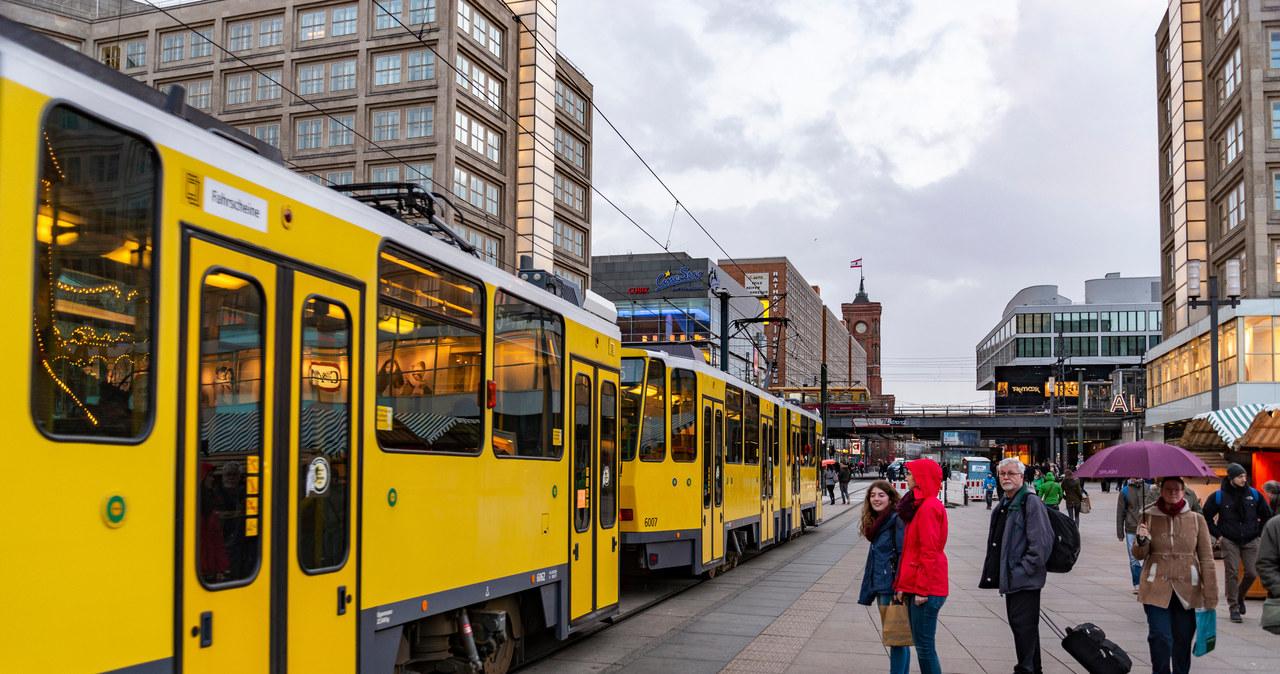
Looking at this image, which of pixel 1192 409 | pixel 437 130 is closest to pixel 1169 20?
pixel 1192 409

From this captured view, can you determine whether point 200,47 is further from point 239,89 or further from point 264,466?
point 264,466

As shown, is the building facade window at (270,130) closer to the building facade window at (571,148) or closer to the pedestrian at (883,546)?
the building facade window at (571,148)

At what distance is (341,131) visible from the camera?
43750 mm

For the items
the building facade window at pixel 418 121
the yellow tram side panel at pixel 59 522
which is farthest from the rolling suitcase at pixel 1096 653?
the building facade window at pixel 418 121

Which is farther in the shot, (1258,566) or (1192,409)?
(1192,409)

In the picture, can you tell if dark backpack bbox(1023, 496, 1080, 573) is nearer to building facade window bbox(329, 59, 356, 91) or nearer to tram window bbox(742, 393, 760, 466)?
tram window bbox(742, 393, 760, 466)

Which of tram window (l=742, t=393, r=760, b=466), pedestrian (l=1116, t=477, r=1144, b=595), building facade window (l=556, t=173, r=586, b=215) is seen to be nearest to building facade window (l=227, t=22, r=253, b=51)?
building facade window (l=556, t=173, r=586, b=215)

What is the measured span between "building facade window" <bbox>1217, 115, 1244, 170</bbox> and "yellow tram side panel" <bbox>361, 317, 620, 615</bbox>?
41.3 m

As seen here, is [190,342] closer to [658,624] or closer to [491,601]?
[491,601]

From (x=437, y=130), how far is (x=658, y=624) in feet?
111

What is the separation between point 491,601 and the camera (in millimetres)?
7824

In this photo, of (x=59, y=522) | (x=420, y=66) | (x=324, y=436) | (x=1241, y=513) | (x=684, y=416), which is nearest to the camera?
(x=59, y=522)

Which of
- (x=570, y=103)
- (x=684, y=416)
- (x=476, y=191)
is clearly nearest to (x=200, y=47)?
(x=476, y=191)

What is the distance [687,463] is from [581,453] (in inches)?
206
